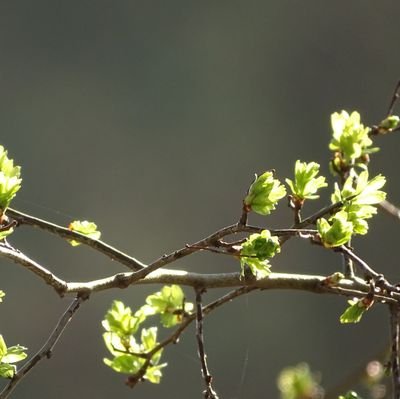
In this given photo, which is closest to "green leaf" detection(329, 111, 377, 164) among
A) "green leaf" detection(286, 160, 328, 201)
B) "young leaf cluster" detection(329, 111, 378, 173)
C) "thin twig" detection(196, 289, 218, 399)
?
"young leaf cluster" detection(329, 111, 378, 173)

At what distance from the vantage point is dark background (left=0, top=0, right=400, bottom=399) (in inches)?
81.4

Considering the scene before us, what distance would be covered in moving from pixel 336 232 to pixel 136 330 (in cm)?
25

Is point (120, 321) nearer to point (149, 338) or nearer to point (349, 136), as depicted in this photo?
point (149, 338)

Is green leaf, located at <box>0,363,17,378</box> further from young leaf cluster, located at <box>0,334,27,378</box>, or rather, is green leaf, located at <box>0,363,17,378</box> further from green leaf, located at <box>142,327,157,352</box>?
green leaf, located at <box>142,327,157,352</box>

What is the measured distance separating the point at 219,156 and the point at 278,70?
344 mm

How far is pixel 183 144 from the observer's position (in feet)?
7.20

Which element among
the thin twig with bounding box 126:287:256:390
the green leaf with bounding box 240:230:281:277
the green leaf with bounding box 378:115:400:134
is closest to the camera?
the green leaf with bounding box 240:230:281:277

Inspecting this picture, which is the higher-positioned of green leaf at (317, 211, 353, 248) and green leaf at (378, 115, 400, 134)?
green leaf at (378, 115, 400, 134)

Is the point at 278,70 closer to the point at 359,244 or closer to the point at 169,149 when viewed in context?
the point at 169,149

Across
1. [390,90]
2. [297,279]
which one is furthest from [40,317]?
[297,279]

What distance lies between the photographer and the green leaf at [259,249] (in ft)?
1.90

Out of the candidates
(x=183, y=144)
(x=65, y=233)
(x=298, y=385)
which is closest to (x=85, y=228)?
(x=65, y=233)

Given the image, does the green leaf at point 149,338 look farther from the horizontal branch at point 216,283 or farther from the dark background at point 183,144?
the dark background at point 183,144

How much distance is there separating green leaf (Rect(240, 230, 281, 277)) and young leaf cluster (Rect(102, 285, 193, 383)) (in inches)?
6.7
